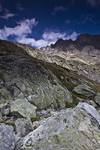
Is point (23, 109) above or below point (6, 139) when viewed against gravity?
below

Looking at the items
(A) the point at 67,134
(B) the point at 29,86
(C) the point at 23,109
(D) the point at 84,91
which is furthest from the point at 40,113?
(D) the point at 84,91

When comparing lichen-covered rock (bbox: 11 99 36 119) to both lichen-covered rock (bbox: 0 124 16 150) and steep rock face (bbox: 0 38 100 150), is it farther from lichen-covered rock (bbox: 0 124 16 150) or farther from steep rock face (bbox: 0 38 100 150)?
lichen-covered rock (bbox: 0 124 16 150)

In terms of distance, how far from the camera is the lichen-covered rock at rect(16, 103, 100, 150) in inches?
645

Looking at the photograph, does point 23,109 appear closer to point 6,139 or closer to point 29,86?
point 29,86

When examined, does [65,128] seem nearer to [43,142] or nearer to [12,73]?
[43,142]

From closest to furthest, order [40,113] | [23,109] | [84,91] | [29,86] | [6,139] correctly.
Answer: [6,139] < [23,109] < [40,113] < [29,86] < [84,91]

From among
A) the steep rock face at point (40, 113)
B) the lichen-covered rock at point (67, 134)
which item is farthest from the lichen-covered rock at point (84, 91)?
the lichen-covered rock at point (67, 134)

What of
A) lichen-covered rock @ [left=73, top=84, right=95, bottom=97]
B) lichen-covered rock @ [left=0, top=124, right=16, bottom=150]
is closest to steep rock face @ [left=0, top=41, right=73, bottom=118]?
lichen-covered rock @ [left=73, top=84, right=95, bottom=97]

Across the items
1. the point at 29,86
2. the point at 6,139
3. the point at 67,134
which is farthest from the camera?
the point at 29,86

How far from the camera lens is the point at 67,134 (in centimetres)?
1688

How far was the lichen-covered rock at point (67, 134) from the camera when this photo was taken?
53.8 ft

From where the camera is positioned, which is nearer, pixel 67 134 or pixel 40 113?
pixel 67 134

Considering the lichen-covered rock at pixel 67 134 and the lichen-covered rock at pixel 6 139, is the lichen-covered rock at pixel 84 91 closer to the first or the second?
the lichen-covered rock at pixel 6 139

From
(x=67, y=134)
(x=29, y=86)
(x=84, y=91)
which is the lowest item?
(x=84, y=91)
